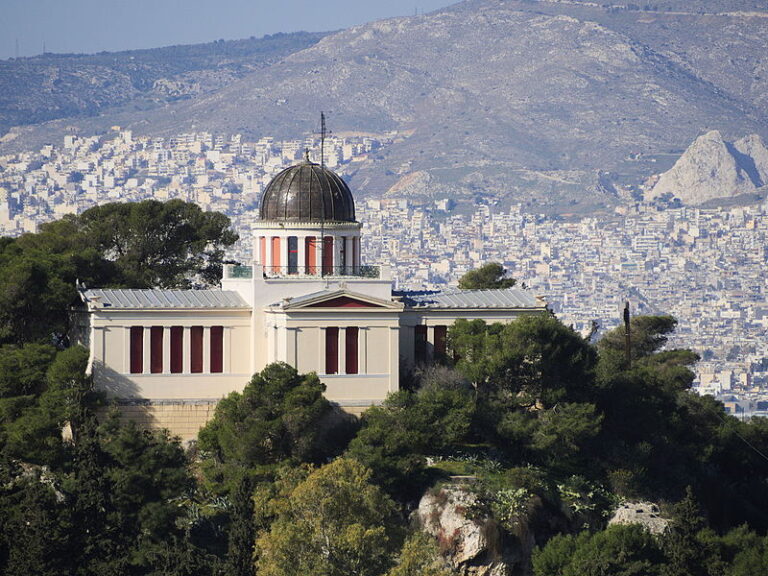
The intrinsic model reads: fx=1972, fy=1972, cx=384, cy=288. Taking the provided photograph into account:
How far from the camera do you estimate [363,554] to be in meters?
52.8

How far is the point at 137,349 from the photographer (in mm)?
63531

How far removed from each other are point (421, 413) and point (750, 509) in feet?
52.7

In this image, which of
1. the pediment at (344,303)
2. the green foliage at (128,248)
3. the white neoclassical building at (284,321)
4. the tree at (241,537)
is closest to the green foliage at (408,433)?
the white neoclassical building at (284,321)

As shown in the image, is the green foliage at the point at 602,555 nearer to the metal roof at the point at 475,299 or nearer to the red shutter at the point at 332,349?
the red shutter at the point at 332,349

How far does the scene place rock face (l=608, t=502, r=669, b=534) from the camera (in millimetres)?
60969

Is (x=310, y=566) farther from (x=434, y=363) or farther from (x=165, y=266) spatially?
(x=165, y=266)

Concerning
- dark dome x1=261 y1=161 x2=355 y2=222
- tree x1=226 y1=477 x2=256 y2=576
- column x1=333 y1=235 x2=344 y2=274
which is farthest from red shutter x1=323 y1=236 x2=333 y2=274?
tree x1=226 y1=477 x2=256 y2=576

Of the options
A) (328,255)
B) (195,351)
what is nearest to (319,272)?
(328,255)

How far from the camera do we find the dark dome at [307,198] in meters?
66.6

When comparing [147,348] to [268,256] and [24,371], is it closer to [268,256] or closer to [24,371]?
[24,371]

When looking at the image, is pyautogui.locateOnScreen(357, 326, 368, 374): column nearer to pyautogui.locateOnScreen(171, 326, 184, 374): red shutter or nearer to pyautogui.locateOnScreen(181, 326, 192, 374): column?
pyautogui.locateOnScreen(181, 326, 192, 374): column

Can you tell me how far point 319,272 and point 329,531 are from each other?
49.0ft

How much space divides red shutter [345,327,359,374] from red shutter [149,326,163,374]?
606 centimetres

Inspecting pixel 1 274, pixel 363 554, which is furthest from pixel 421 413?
pixel 1 274
